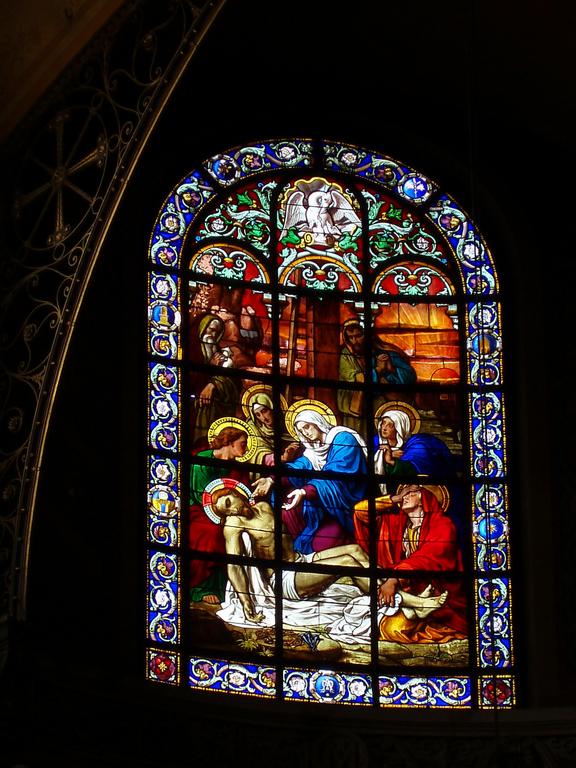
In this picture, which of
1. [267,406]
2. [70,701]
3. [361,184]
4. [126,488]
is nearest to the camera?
[70,701]

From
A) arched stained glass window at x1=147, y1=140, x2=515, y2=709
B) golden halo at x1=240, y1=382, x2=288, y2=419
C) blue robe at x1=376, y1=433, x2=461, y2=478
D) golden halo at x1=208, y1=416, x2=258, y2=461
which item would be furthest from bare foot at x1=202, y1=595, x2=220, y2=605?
blue robe at x1=376, y1=433, x2=461, y2=478

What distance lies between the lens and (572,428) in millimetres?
11508

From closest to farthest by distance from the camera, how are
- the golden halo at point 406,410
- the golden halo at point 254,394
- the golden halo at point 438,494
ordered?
1. the golden halo at point 254,394
2. the golden halo at point 438,494
3. the golden halo at point 406,410

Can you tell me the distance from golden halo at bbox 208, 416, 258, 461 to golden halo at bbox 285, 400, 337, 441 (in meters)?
0.24

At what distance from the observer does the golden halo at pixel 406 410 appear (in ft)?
37.6

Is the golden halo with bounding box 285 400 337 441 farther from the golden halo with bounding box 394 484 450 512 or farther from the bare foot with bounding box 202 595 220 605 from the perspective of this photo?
the bare foot with bounding box 202 595 220 605

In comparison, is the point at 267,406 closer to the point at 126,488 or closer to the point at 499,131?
the point at 126,488

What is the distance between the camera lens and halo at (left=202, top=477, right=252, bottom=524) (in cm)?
1079

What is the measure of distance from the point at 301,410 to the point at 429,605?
52.3 inches

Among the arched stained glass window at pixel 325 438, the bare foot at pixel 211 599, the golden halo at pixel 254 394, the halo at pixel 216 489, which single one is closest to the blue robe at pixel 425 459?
the arched stained glass window at pixel 325 438

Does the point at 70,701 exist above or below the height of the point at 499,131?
below

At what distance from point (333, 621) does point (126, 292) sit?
7.05 feet


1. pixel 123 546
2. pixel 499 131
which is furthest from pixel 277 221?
pixel 123 546

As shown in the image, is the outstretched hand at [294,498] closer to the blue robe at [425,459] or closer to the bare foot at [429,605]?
the blue robe at [425,459]
